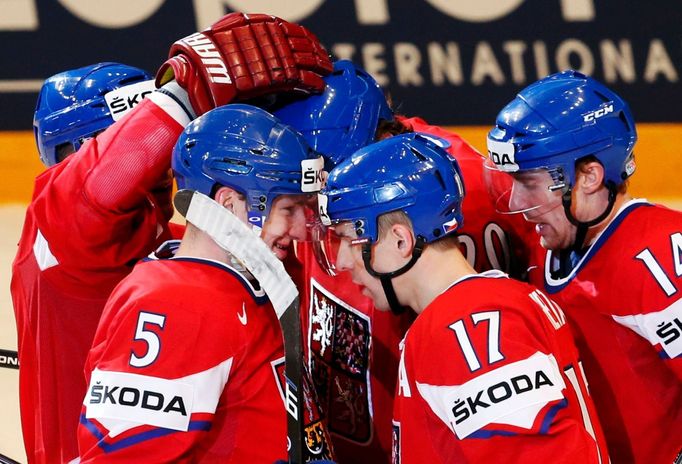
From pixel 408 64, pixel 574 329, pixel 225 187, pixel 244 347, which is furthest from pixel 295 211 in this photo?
pixel 408 64

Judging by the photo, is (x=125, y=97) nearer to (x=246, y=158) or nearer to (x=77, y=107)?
(x=77, y=107)

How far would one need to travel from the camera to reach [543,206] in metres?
2.85

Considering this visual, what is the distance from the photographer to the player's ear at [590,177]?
2.81 metres

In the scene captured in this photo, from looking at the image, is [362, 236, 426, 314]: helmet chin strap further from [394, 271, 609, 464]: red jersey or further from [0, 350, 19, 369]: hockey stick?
[0, 350, 19, 369]: hockey stick

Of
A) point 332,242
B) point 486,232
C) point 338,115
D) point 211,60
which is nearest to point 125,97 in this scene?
point 211,60

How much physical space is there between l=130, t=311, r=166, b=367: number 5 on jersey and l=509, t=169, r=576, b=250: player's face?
41.0 inches

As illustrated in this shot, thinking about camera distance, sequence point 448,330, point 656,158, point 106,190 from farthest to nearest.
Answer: point 656,158 < point 106,190 < point 448,330

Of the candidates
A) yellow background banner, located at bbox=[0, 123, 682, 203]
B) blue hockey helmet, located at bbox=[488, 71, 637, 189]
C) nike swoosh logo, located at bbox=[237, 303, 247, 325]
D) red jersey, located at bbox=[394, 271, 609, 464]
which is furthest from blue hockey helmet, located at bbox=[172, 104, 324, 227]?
yellow background banner, located at bbox=[0, 123, 682, 203]

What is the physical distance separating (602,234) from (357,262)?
66 centimetres

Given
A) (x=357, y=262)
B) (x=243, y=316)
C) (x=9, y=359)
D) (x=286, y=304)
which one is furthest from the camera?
(x=9, y=359)

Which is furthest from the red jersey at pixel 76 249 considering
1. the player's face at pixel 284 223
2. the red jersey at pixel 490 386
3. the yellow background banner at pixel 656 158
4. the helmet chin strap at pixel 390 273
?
the yellow background banner at pixel 656 158

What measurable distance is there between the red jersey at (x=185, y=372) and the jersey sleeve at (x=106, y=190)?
11.0 inches

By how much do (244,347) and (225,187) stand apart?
36 cm

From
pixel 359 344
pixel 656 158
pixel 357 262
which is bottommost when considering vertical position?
pixel 656 158
